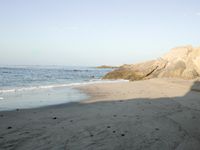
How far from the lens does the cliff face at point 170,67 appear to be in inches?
1027

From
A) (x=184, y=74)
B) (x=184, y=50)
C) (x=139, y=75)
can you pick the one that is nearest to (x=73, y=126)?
(x=184, y=74)

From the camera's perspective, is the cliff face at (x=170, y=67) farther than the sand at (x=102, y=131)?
Yes

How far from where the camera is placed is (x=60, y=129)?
5.41 meters

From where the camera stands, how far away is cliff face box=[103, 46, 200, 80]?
26094 mm

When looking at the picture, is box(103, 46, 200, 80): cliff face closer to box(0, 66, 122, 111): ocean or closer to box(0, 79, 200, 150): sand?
box(0, 66, 122, 111): ocean

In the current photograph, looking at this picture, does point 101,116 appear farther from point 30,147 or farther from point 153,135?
point 30,147

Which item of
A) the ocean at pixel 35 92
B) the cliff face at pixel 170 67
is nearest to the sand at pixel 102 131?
the ocean at pixel 35 92

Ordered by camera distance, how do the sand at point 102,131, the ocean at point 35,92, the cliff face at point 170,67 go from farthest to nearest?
the cliff face at point 170,67
the ocean at point 35,92
the sand at point 102,131

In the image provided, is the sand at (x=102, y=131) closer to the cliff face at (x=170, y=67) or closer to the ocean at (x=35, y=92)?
the ocean at (x=35, y=92)

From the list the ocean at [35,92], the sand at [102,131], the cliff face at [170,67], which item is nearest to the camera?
the sand at [102,131]

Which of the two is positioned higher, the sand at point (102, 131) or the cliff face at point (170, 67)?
the cliff face at point (170, 67)

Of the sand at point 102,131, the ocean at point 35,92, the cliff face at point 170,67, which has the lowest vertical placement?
the ocean at point 35,92

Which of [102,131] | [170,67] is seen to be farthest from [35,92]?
[170,67]

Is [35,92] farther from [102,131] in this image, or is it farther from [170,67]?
[170,67]
